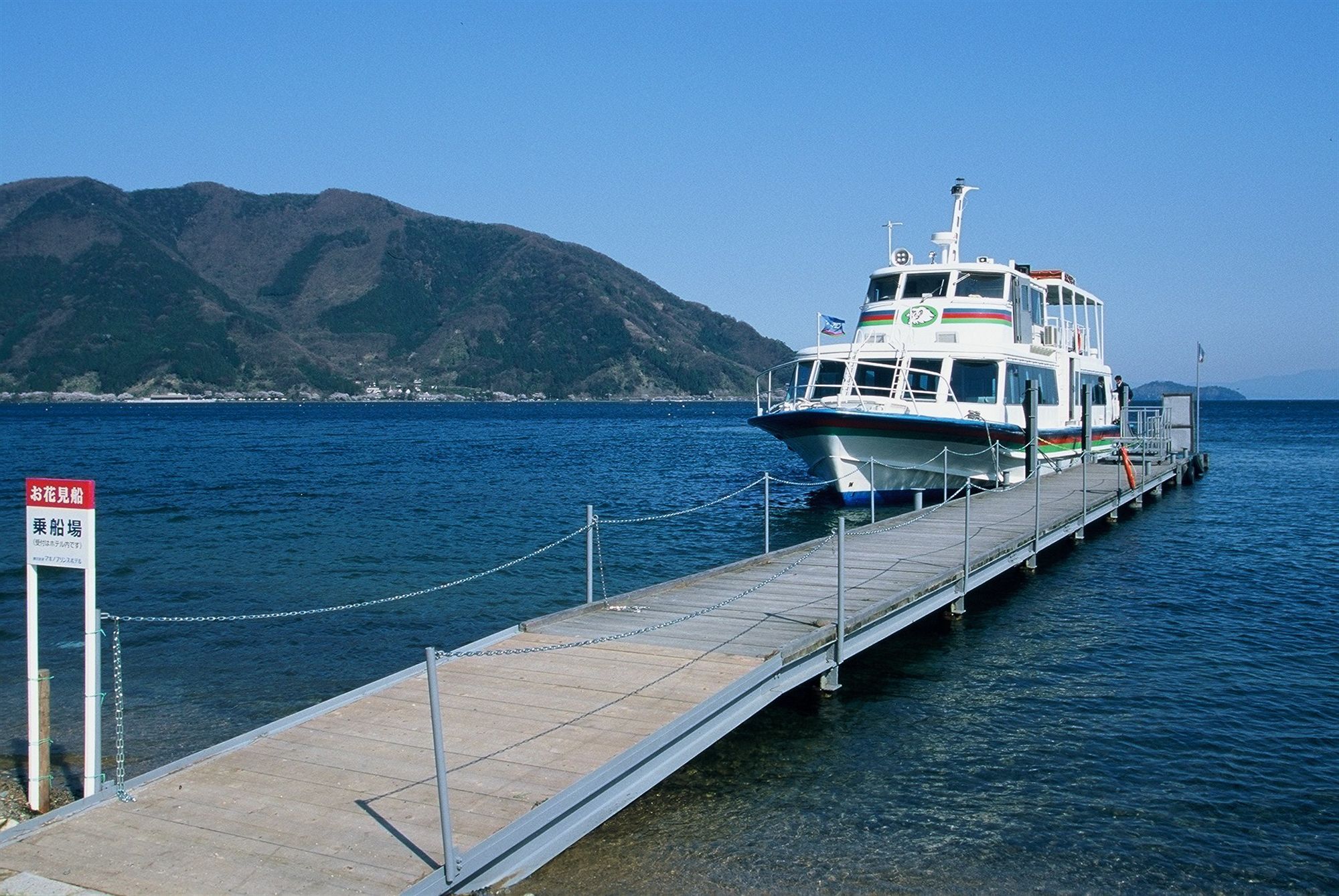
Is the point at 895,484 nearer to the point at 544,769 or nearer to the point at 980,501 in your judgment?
the point at 980,501

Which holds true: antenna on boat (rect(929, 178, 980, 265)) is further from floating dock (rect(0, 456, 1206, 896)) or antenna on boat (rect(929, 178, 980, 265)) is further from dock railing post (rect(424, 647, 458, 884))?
dock railing post (rect(424, 647, 458, 884))

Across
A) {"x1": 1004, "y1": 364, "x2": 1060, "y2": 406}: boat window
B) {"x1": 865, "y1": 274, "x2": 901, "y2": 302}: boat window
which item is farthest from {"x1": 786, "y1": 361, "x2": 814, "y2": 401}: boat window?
{"x1": 1004, "y1": 364, "x2": 1060, "y2": 406}: boat window

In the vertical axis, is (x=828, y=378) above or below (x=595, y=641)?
above

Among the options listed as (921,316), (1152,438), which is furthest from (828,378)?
(1152,438)

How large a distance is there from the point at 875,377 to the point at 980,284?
3.82 metres

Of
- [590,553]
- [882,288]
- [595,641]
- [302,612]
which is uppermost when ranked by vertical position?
[882,288]

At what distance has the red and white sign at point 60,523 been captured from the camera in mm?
7062

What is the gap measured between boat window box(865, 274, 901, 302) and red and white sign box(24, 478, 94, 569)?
22766 millimetres

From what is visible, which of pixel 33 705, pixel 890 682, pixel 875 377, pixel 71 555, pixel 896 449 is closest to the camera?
pixel 71 555

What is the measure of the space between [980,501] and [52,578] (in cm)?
1744

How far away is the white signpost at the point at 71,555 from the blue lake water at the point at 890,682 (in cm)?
255

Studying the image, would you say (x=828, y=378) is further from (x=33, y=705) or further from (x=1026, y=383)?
(x=33, y=705)

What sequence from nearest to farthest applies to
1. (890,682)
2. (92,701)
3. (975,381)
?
1. (92,701)
2. (890,682)
3. (975,381)

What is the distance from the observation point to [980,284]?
27.1 meters
